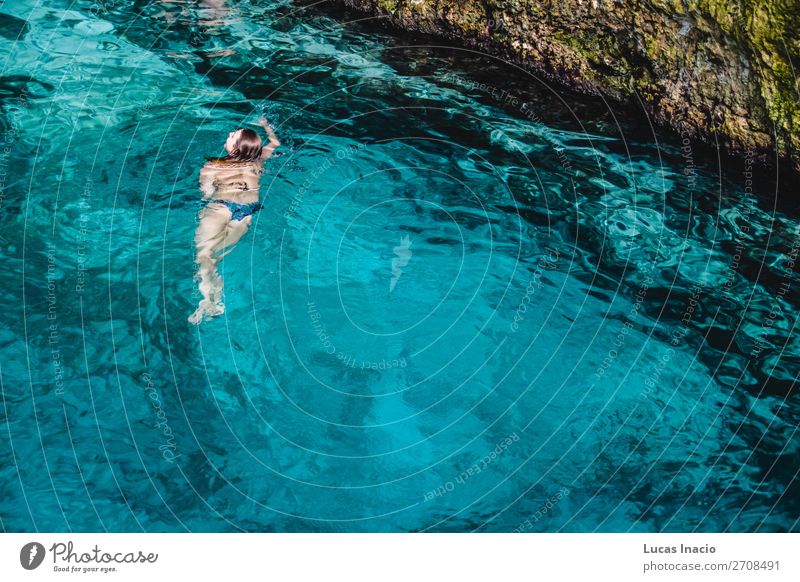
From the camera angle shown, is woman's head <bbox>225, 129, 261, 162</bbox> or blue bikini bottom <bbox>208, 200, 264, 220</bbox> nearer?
blue bikini bottom <bbox>208, 200, 264, 220</bbox>

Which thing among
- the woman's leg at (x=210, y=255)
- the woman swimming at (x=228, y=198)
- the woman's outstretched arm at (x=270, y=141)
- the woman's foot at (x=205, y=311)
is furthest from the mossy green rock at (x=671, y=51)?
the woman's foot at (x=205, y=311)

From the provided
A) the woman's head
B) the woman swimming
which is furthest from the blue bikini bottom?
the woman's head

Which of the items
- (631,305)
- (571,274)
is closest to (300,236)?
(571,274)

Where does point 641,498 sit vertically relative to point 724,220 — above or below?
below

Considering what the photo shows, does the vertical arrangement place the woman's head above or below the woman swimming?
above

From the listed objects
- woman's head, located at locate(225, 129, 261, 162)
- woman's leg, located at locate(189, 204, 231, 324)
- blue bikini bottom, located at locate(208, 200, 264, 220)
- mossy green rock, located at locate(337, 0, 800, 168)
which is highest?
mossy green rock, located at locate(337, 0, 800, 168)

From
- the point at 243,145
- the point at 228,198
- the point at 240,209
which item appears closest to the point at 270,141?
the point at 243,145

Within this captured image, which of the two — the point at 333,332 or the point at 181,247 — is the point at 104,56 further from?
the point at 333,332

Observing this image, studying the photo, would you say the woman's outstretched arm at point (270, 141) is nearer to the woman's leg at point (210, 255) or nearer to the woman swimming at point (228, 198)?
the woman swimming at point (228, 198)

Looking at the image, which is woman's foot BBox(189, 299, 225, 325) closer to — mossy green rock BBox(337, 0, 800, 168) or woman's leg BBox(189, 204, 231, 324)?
woman's leg BBox(189, 204, 231, 324)
